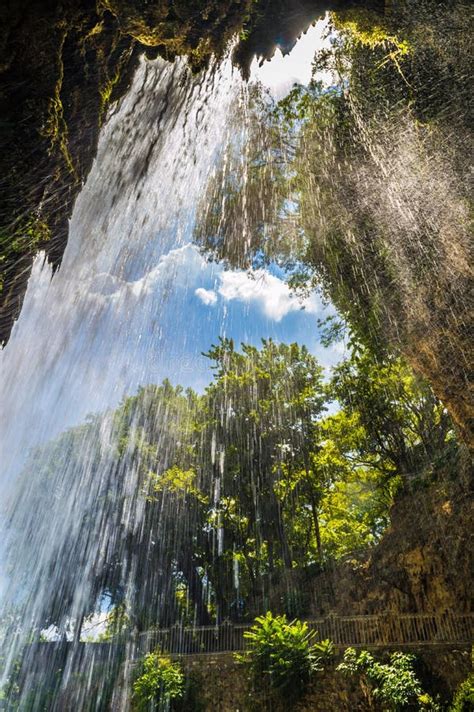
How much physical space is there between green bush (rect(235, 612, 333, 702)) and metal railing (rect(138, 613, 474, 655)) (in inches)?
37.4

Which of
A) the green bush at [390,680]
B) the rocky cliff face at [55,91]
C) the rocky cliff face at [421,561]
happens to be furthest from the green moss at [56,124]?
the rocky cliff face at [421,561]

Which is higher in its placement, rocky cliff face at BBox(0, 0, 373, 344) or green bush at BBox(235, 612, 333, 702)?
rocky cliff face at BBox(0, 0, 373, 344)

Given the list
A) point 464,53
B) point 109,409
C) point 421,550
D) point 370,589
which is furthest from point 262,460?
point 464,53

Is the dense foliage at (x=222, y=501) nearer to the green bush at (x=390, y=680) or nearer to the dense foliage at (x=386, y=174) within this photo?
the dense foliage at (x=386, y=174)

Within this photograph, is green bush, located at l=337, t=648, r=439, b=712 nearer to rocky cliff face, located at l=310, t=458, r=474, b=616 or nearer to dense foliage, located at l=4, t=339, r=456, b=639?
rocky cliff face, located at l=310, t=458, r=474, b=616

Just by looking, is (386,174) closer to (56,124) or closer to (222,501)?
(56,124)

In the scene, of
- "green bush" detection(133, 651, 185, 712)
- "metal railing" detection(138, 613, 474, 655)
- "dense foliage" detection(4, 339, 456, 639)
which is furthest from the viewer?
"dense foliage" detection(4, 339, 456, 639)

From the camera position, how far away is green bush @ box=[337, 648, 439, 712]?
367 inches

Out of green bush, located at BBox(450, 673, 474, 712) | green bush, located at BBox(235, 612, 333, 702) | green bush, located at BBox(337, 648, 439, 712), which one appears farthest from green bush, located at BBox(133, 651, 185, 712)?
green bush, located at BBox(450, 673, 474, 712)

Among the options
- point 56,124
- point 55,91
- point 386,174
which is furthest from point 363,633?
point 55,91

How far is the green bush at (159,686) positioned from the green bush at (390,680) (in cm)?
761

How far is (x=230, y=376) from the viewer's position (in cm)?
2369

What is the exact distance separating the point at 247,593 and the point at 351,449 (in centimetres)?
1008

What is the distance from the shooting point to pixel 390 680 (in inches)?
392
